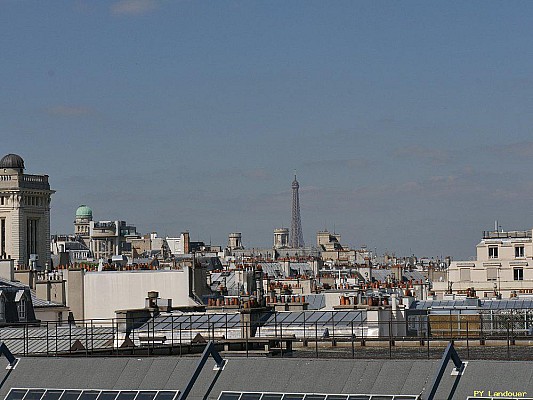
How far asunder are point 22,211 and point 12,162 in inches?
351

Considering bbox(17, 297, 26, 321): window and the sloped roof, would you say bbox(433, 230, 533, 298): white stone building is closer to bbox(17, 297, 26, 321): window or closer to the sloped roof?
bbox(17, 297, 26, 321): window

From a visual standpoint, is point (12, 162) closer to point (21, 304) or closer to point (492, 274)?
point (492, 274)

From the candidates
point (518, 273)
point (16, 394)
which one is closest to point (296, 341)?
point (16, 394)

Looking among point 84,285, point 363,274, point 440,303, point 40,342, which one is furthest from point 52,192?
point 40,342

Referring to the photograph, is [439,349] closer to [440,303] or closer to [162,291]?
[440,303]

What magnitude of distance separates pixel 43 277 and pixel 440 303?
3286 cm

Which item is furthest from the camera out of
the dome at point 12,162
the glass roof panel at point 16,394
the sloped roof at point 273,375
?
the dome at point 12,162

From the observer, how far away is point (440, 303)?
65.4m

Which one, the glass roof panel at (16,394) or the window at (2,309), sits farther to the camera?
the window at (2,309)

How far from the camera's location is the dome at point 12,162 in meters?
181

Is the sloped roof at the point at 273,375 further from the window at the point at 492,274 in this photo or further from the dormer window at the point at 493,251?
the dormer window at the point at 493,251

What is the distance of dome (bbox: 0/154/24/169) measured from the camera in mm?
180750

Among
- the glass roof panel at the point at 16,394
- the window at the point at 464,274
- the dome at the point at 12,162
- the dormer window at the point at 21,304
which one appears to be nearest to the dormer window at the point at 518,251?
the window at the point at 464,274

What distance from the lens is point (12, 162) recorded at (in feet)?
593
